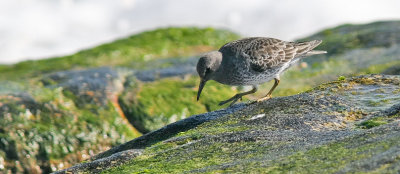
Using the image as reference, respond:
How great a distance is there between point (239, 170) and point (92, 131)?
8.53 meters

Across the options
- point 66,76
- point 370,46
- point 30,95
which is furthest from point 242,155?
point 370,46

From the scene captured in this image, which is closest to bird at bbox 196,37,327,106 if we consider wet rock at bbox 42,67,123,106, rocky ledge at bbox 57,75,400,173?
rocky ledge at bbox 57,75,400,173

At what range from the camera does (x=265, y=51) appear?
10516mm

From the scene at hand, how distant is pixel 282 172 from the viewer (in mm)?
5508

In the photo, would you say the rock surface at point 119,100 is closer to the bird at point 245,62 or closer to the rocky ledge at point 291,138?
the rocky ledge at point 291,138

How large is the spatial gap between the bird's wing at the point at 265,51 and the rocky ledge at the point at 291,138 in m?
1.22

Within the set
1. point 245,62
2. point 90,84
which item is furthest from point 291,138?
point 90,84

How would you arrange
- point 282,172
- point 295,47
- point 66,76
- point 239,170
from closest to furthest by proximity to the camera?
point 282,172, point 239,170, point 295,47, point 66,76

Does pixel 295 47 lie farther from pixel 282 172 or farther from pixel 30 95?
pixel 30 95

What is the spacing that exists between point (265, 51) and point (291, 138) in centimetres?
388

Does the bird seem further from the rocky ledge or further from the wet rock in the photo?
the wet rock

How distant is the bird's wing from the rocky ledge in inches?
48.1

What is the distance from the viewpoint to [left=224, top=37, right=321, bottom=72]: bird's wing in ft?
33.7

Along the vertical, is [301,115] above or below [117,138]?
above
